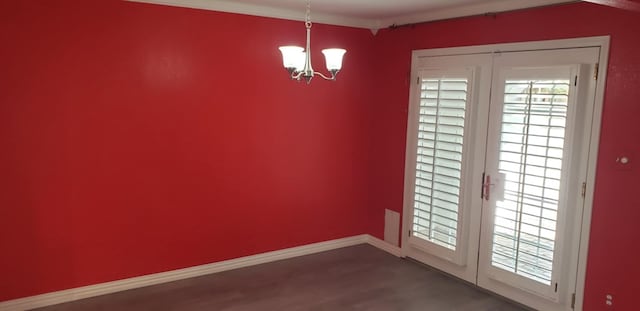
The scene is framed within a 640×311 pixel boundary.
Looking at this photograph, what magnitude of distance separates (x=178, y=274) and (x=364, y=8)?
9.43 ft

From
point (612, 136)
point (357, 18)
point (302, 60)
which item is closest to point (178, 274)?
point (302, 60)

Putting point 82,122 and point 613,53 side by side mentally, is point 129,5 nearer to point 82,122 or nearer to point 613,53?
point 82,122

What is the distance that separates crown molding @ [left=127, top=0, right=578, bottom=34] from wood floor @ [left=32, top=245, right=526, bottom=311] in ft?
7.70

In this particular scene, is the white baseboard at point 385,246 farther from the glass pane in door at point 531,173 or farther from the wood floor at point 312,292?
the glass pane in door at point 531,173

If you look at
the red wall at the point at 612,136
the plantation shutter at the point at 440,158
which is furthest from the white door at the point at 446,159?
the red wall at the point at 612,136

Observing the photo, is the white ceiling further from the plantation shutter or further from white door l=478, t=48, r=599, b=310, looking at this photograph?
the plantation shutter

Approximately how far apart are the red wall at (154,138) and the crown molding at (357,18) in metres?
0.07

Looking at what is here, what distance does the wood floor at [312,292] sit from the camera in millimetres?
3578

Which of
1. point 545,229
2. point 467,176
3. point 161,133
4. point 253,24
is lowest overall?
point 545,229

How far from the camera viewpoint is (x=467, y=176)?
396 cm

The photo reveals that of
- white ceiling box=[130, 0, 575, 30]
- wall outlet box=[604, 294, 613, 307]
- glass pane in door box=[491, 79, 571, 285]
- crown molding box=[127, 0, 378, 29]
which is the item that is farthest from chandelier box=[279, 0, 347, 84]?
wall outlet box=[604, 294, 613, 307]

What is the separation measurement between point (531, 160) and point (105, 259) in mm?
3427

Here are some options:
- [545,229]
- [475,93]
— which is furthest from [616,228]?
[475,93]

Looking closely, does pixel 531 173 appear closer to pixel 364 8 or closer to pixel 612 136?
pixel 612 136
